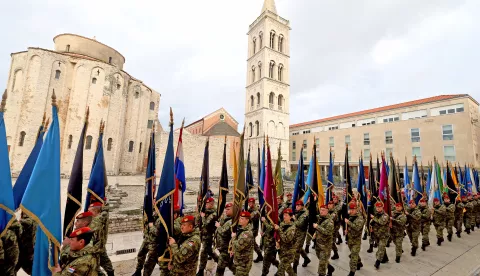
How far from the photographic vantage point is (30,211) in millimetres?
3256

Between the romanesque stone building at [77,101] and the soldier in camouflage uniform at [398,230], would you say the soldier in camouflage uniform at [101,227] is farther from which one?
the romanesque stone building at [77,101]

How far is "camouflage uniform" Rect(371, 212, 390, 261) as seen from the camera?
6.53 meters

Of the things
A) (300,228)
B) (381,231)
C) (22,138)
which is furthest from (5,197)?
(22,138)

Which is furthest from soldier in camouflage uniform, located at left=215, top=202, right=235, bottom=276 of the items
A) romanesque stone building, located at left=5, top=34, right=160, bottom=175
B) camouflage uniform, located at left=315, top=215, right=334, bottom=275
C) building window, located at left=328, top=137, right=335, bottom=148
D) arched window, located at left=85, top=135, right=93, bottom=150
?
building window, located at left=328, top=137, right=335, bottom=148

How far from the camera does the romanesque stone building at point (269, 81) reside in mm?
37469

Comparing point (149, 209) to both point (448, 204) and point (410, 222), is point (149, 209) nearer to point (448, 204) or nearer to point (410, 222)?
point (410, 222)

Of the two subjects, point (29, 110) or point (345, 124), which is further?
point (345, 124)

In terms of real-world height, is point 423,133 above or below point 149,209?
above

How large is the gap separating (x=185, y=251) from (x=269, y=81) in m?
36.7

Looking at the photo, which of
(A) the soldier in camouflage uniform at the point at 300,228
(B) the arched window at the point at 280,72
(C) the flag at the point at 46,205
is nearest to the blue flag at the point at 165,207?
(C) the flag at the point at 46,205

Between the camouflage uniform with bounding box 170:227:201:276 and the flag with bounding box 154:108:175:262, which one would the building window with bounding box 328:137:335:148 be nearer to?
the flag with bounding box 154:108:175:262

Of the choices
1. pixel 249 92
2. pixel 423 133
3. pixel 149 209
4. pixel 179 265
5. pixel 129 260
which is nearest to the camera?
pixel 179 265

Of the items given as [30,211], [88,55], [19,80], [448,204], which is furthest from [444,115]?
[19,80]

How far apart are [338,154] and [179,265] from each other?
35958mm
